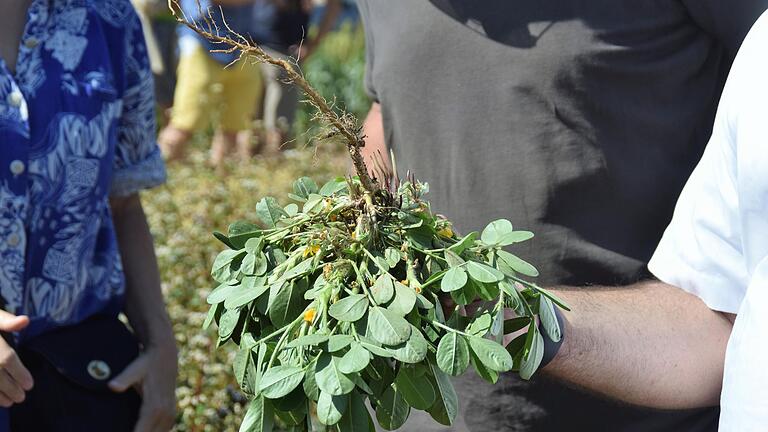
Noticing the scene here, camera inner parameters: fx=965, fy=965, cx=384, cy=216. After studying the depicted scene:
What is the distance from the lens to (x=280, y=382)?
1205mm

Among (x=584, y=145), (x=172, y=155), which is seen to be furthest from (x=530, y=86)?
(x=172, y=155)

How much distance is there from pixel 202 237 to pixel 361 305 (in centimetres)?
306

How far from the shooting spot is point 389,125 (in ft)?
6.66

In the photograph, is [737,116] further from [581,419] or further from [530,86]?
[581,419]

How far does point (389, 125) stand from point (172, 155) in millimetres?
4163

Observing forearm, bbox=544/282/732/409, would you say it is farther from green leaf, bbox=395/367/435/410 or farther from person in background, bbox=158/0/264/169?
person in background, bbox=158/0/264/169

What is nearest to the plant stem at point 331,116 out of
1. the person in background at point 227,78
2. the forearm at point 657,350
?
the forearm at point 657,350

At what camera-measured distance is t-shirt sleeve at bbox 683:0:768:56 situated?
1728 mm

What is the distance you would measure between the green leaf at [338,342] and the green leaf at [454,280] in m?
0.14

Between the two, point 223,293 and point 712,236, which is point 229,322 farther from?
point 712,236

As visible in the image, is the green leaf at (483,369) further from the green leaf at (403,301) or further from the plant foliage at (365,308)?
the green leaf at (403,301)

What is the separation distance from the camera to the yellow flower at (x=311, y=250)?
1.33 meters

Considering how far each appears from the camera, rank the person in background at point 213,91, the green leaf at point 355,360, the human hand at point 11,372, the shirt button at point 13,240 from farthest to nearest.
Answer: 1. the person in background at point 213,91
2. the shirt button at point 13,240
3. the human hand at point 11,372
4. the green leaf at point 355,360

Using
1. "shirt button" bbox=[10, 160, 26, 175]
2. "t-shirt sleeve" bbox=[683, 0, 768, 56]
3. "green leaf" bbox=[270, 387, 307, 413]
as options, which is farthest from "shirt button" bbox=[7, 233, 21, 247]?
"t-shirt sleeve" bbox=[683, 0, 768, 56]
